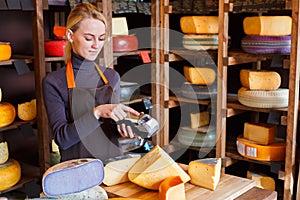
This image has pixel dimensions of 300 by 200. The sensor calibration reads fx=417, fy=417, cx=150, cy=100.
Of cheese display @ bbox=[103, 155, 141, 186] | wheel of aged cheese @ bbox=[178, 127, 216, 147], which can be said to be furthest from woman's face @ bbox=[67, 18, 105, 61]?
wheel of aged cheese @ bbox=[178, 127, 216, 147]

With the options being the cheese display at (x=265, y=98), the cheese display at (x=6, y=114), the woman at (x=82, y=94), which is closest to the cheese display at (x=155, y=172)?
the woman at (x=82, y=94)

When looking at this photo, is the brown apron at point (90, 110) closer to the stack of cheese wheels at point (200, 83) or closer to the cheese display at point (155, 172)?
the cheese display at point (155, 172)

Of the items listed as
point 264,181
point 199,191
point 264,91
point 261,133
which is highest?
point 264,91

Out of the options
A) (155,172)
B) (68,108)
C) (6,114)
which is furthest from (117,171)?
(6,114)

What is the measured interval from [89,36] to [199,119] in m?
1.61

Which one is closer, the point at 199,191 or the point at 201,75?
the point at 199,191

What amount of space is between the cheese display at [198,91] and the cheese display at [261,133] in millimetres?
339

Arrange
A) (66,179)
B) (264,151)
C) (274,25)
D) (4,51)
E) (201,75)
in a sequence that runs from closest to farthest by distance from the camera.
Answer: (66,179), (4,51), (274,25), (264,151), (201,75)

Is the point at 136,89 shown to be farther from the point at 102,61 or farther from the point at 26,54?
the point at 26,54

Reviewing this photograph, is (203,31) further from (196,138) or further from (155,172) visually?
(155,172)

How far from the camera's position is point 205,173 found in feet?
4.69

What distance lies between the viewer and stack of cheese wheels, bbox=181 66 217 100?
2.93m

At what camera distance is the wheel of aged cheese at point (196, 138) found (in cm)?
296

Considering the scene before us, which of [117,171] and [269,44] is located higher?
[269,44]
